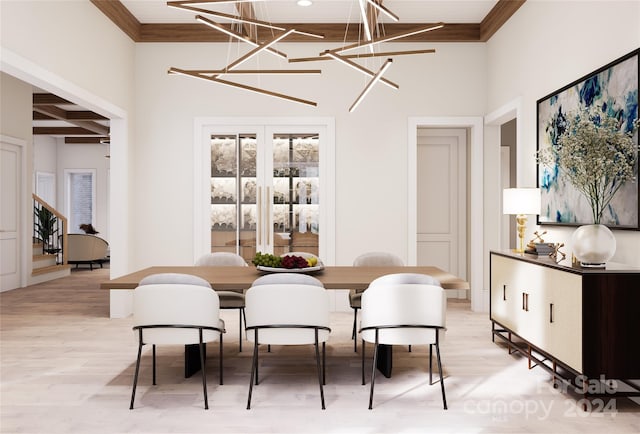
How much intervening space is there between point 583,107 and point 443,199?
10.4 feet

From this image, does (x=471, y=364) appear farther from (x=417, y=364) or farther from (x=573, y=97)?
(x=573, y=97)

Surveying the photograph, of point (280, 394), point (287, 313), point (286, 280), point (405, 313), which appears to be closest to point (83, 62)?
point (286, 280)

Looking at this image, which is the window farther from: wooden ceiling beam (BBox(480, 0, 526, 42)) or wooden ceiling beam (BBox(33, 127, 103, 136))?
wooden ceiling beam (BBox(480, 0, 526, 42))

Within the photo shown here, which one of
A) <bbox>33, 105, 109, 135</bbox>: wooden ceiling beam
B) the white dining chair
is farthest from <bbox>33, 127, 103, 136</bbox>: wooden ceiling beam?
the white dining chair

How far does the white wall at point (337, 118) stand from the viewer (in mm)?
5930

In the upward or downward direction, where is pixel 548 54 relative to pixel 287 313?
upward

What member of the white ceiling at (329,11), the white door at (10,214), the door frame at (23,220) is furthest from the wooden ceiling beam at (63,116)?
the white ceiling at (329,11)

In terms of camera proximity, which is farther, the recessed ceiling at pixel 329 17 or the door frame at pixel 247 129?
the door frame at pixel 247 129

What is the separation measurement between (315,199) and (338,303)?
1.28 meters

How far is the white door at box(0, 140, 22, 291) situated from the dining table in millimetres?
4802

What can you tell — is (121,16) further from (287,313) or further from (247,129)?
(287,313)

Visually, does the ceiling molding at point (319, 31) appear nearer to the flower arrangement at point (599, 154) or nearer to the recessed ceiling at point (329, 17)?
the recessed ceiling at point (329, 17)

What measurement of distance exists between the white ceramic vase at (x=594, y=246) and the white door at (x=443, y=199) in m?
3.72

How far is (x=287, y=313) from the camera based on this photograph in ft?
9.62
